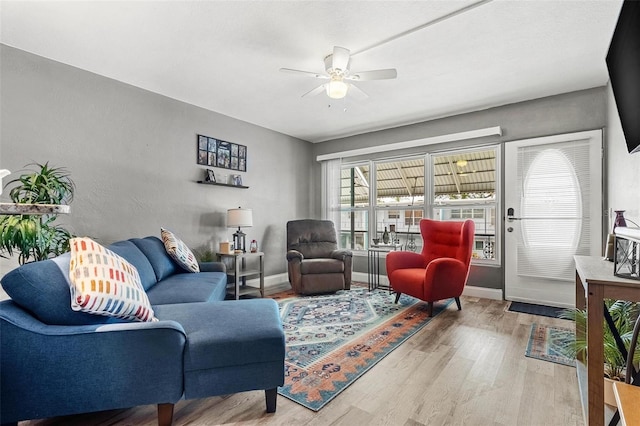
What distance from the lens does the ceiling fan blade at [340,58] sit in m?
2.46

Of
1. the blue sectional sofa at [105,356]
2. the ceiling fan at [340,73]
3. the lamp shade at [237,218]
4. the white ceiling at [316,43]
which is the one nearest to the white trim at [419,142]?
the white ceiling at [316,43]

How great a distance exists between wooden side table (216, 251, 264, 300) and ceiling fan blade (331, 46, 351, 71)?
2.44 m

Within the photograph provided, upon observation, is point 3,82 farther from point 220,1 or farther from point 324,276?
point 324,276

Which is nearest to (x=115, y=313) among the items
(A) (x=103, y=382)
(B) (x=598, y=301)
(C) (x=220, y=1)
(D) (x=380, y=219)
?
(A) (x=103, y=382)

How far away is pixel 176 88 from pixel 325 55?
5.87ft

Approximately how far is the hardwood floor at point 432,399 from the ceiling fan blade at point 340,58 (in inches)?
92.7

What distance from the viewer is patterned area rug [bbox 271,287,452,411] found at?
193 centimetres

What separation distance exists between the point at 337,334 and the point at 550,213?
283 cm

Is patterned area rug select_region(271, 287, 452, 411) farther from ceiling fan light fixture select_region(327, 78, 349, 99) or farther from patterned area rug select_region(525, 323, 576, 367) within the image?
ceiling fan light fixture select_region(327, 78, 349, 99)

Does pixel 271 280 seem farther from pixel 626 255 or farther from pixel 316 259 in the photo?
pixel 626 255

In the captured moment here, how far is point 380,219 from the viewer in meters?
5.01

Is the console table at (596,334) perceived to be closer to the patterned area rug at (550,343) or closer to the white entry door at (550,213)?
the patterned area rug at (550,343)

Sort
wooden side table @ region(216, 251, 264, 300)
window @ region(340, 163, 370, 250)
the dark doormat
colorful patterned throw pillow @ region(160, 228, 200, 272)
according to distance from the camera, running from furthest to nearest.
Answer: window @ region(340, 163, 370, 250) < wooden side table @ region(216, 251, 264, 300) < the dark doormat < colorful patterned throw pillow @ region(160, 228, 200, 272)

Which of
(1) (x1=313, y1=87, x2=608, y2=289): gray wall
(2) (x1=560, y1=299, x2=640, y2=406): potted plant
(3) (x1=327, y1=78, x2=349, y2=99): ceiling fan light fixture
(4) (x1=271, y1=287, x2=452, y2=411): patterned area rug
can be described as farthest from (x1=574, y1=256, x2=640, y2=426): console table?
(1) (x1=313, y1=87, x2=608, y2=289): gray wall
